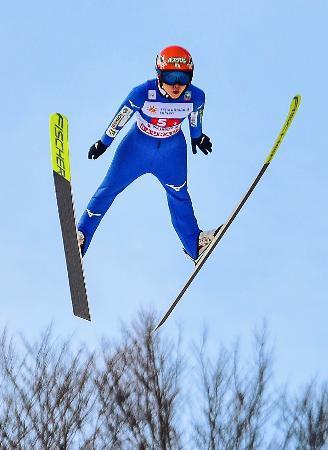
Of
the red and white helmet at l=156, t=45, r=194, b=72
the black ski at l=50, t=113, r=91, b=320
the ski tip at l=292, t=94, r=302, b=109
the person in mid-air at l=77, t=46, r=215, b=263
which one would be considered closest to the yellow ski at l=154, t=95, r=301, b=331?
the ski tip at l=292, t=94, r=302, b=109

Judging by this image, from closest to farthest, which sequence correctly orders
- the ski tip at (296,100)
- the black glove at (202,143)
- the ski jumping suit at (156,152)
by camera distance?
the ski jumping suit at (156,152)
the black glove at (202,143)
the ski tip at (296,100)

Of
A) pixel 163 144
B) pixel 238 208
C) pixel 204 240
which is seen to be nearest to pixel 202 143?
pixel 163 144

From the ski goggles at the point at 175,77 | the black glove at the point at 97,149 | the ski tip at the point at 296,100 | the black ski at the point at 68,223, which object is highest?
the ski tip at the point at 296,100

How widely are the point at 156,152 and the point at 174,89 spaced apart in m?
0.83

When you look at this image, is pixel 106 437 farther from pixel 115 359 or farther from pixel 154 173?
pixel 154 173

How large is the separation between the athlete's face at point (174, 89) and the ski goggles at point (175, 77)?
3 centimetres

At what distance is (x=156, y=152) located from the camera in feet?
30.1

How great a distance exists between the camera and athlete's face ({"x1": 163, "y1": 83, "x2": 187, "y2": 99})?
28.1 feet

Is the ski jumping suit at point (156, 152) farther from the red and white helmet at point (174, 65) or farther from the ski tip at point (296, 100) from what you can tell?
the ski tip at point (296, 100)

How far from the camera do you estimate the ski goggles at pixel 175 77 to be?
8453 millimetres

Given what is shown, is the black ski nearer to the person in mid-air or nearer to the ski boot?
the person in mid-air

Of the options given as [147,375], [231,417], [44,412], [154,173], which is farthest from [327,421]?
[154,173]

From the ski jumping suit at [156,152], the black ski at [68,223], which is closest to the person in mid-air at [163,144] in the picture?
the ski jumping suit at [156,152]

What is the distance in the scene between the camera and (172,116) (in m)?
8.87
